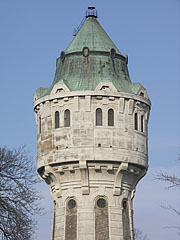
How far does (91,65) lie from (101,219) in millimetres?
11868

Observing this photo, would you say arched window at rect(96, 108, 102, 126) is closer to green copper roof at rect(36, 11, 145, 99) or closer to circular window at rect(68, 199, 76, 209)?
green copper roof at rect(36, 11, 145, 99)

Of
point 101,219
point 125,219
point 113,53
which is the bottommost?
point 101,219

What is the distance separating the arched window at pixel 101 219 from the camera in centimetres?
5312

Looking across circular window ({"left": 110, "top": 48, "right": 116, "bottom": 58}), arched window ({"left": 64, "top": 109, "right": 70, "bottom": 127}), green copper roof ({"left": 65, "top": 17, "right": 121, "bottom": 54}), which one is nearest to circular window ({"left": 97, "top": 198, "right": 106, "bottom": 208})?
arched window ({"left": 64, "top": 109, "right": 70, "bottom": 127})

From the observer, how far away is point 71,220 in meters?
54.1

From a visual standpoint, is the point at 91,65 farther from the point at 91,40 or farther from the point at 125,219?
the point at 125,219

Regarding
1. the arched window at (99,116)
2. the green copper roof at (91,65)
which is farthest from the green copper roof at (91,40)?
the arched window at (99,116)

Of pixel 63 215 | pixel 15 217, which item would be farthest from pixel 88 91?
pixel 15 217

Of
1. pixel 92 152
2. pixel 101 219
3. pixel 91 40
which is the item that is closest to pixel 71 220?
pixel 101 219

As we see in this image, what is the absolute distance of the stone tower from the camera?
53428mm

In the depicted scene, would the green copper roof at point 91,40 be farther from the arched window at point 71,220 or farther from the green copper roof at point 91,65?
the arched window at point 71,220

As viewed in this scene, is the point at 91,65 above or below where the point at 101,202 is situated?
above

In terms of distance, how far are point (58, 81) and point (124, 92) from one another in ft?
17.3

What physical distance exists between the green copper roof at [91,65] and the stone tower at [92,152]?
0.12 meters
